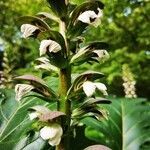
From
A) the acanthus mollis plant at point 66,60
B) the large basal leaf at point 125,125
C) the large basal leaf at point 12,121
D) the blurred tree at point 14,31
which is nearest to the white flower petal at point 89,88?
the acanthus mollis plant at point 66,60

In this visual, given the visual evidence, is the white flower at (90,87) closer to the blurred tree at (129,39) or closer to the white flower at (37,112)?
the white flower at (37,112)

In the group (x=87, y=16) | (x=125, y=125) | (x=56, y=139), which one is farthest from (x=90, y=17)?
(x=125, y=125)

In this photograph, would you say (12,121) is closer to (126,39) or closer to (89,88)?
(89,88)

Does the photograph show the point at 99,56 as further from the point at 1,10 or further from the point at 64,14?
the point at 1,10

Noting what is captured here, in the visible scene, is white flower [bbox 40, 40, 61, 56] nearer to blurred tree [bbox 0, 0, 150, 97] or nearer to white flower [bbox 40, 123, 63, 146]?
white flower [bbox 40, 123, 63, 146]

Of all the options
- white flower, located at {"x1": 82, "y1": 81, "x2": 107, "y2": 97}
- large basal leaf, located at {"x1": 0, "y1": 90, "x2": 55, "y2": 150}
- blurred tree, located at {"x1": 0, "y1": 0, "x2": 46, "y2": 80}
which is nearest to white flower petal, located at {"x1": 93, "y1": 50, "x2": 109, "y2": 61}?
white flower, located at {"x1": 82, "y1": 81, "x2": 107, "y2": 97}

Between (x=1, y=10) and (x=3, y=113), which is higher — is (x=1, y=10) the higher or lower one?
the higher one

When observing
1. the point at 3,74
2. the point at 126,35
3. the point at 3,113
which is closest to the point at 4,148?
the point at 3,113
